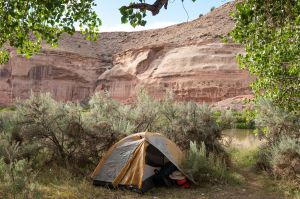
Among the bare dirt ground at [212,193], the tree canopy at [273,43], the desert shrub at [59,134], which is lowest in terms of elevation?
the bare dirt ground at [212,193]

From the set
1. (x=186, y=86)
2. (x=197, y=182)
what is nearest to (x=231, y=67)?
(x=186, y=86)

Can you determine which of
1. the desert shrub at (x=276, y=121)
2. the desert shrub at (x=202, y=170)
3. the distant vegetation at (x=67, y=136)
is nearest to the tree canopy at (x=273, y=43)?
the desert shrub at (x=276, y=121)

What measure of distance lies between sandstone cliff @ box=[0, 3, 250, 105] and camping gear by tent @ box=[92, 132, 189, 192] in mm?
34509

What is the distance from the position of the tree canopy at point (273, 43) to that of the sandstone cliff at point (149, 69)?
110 ft

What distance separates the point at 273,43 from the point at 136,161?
456 centimetres

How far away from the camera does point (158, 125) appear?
46.3 feet

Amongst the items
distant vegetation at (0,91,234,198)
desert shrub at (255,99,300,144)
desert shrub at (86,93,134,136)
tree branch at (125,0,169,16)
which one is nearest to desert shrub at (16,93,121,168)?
→ distant vegetation at (0,91,234,198)

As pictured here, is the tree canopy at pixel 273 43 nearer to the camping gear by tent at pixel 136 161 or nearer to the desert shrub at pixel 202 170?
the desert shrub at pixel 202 170

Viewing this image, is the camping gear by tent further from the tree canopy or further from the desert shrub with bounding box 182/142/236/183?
the tree canopy

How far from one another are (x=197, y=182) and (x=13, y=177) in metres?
4.97

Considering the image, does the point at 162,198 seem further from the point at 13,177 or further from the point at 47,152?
the point at 47,152

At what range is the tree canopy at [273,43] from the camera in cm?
729

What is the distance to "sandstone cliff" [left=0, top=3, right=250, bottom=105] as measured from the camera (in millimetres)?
45656

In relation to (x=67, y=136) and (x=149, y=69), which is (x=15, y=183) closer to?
(x=67, y=136)
